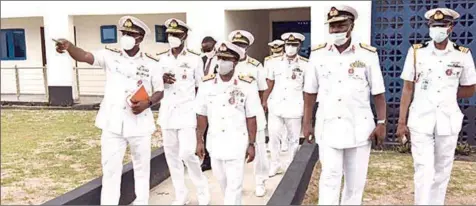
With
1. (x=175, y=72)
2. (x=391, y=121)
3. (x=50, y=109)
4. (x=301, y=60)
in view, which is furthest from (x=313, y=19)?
(x=50, y=109)

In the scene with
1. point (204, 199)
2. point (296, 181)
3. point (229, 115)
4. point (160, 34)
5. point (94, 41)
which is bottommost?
point (204, 199)

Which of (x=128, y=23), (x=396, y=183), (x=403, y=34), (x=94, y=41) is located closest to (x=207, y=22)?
(x=403, y=34)

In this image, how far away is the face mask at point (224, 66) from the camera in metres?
3.58

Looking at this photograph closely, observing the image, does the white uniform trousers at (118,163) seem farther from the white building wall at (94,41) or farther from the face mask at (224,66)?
the white building wall at (94,41)

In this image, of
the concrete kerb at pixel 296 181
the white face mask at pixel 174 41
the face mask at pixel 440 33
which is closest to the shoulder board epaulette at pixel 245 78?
the concrete kerb at pixel 296 181

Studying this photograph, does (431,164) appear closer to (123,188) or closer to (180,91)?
(180,91)

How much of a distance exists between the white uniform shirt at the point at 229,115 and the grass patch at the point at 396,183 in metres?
1.35

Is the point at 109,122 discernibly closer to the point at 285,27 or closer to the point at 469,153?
the point at 469,153

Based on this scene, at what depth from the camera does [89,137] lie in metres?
8.34

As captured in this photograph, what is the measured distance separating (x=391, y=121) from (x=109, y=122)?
5.04 metres

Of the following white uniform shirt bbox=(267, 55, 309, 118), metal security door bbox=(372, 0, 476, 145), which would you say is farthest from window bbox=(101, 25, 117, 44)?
white uniform shirt bbox=(267, 55, 309, 118)

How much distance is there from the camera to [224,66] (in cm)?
359

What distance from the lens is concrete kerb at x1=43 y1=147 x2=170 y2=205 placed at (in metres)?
3.68

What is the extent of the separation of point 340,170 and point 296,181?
754 mm
